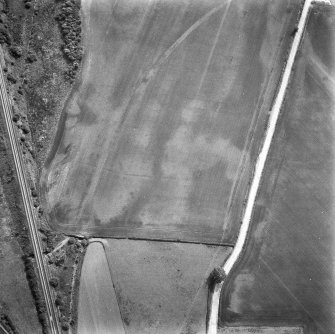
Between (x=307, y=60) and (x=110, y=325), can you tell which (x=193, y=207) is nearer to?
(x=110, y=325)

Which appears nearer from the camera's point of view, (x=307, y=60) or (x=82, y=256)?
(x=82, y=256)

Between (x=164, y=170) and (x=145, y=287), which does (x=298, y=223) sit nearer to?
(x=164, y=170)

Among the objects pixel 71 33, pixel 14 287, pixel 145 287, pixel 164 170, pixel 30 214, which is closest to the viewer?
pixel 14 287

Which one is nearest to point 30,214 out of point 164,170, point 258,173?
point 164,170

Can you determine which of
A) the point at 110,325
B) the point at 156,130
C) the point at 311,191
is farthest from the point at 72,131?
the point at 311,191

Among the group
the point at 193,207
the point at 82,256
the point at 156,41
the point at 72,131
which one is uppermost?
the point at 156,41

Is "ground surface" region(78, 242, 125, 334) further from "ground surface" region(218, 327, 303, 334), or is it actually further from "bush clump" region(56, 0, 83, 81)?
"bush clump" region(56, 0, 83, 81)

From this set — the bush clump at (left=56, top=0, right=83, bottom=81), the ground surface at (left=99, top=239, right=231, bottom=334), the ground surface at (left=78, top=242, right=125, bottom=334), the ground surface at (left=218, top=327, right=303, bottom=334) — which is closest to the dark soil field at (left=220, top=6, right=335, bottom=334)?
the ground surface at (left=218, top=327, right=303, bottom=334)

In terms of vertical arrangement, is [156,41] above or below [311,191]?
above
